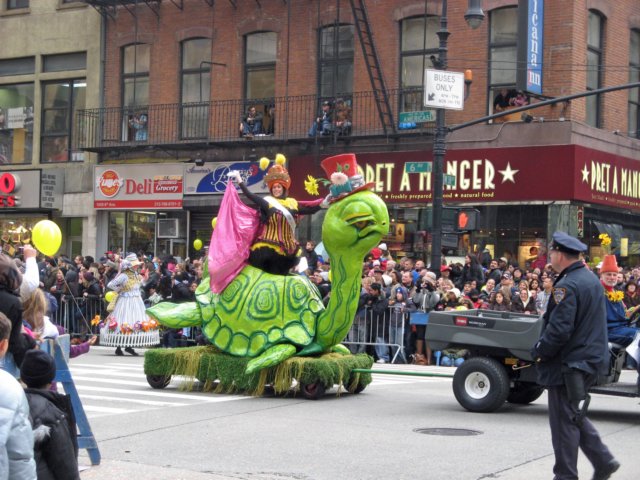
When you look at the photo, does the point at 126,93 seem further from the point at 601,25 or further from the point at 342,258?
the point at 342,258

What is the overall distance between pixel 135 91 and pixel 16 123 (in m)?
4.88

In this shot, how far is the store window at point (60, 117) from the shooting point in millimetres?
33094

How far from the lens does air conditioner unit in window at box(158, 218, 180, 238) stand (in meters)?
31.0

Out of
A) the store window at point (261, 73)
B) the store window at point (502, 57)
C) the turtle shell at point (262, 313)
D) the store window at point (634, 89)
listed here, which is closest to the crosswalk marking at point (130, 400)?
the turtle shell at point (262, 313)

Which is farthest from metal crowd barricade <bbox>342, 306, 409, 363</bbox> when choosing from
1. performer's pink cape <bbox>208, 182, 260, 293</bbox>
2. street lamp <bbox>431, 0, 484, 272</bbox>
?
performer's pink cape <bbox>208, 182, 260, 293</bbox>

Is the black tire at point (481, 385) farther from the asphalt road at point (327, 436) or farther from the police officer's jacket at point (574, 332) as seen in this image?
the police officer's jacket at point (574, 332)

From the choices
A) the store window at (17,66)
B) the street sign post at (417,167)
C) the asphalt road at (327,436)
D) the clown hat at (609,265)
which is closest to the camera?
the asphalt road at (327,436)

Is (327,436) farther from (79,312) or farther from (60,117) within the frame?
(60,117)

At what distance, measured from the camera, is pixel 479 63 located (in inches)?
1047

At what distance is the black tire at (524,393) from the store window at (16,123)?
24540mm

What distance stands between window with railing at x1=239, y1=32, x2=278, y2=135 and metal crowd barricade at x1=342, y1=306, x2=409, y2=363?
35.0 ft

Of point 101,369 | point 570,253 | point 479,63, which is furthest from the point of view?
point 479,63

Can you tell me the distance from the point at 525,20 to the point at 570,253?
1831 cm

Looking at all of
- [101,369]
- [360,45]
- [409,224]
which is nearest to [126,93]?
[360,45]
